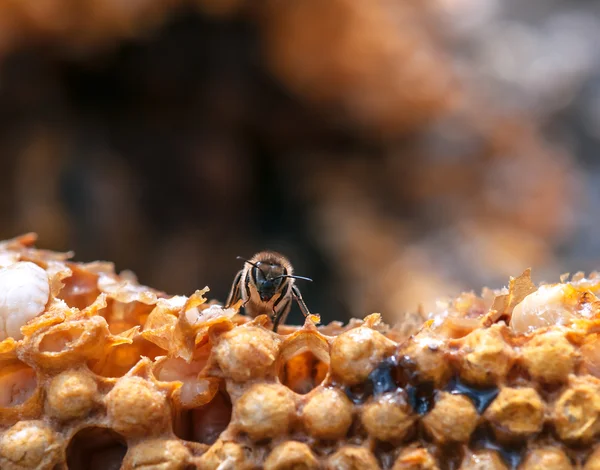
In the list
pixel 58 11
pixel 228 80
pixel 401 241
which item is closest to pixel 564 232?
pixel 401 241

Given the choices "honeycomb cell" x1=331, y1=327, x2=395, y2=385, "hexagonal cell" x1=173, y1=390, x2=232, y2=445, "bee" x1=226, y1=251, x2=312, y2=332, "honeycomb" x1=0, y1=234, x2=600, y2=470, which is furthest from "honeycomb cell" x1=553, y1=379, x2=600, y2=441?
"bee" x1=226, y1=251, x2=312, y2=332

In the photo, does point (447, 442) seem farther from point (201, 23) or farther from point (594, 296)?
point (201, 23)

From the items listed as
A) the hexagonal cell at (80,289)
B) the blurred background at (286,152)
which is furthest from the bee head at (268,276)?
the blurred background at (286,152)

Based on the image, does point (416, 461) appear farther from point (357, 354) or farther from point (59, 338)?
point (59, 338)

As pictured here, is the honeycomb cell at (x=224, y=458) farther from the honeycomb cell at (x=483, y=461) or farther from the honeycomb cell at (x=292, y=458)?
the honeycomb cell at (x=483, y=461)

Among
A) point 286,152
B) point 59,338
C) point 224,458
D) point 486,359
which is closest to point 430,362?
point 486,359

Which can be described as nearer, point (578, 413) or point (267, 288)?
point (578, 413)

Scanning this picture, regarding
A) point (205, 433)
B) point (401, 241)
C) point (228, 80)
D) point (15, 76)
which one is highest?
point (228, 80)
